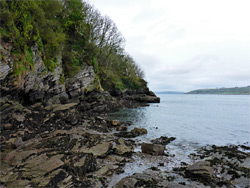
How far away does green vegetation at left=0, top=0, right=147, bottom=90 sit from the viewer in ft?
56.5

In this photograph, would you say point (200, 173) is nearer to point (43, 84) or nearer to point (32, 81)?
point (32, 81)

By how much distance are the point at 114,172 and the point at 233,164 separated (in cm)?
811

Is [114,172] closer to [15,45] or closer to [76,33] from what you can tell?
[15,45]

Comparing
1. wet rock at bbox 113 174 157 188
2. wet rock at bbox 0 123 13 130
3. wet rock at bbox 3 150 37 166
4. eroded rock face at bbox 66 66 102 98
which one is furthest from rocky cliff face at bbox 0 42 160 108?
wet rock at bbox 113 174 157 188

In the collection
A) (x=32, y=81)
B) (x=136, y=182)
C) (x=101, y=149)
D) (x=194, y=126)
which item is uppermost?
(x=32, y=81)

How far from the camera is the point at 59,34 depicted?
2614 centimetres

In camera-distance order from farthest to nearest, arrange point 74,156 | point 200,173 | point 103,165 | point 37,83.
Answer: point 37,83
point 103,165
point 74,156
point 200,173

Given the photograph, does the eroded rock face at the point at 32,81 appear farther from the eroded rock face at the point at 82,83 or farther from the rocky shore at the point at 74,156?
the eroded rock face at the point at 82,83

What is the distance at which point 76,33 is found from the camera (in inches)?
1453

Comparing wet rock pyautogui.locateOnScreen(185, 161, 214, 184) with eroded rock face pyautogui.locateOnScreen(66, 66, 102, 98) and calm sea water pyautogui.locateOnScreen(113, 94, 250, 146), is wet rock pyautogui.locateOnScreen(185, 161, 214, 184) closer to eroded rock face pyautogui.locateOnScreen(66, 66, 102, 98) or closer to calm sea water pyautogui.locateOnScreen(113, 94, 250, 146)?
calm sea water pyautogui.locateOnScreen(113, 94, 250, 146)

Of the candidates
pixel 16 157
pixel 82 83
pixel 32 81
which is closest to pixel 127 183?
pixel 16 157

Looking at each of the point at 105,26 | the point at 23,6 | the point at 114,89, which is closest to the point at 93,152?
the point at 23,6

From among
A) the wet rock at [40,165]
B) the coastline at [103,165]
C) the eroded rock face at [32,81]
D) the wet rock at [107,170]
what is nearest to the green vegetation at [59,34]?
the eroded rock face at [32,81]

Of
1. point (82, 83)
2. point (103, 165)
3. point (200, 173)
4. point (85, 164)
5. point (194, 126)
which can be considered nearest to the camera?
point (200, 173)
